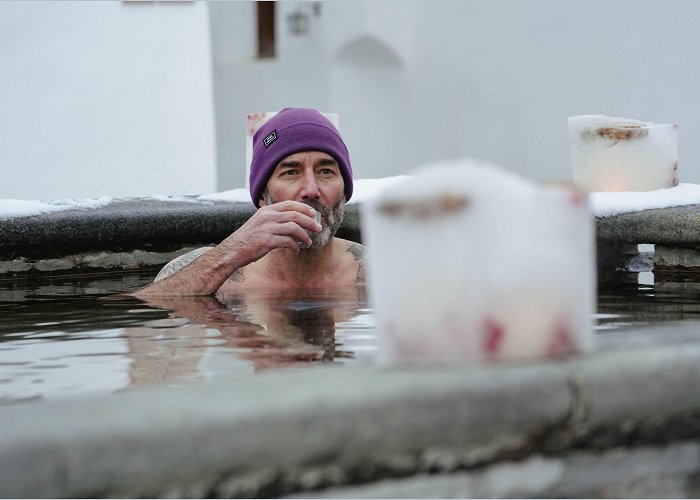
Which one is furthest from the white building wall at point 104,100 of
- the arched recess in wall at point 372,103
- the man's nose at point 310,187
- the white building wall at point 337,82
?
the man's nose at point 310,187

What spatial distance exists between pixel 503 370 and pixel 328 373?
234mm

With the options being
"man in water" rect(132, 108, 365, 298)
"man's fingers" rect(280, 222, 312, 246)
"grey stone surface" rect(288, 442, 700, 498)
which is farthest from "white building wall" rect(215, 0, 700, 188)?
"grey stone surface" rect(288, 442, 700, 498)

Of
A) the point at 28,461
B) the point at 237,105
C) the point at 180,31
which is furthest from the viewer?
the point at 237,105

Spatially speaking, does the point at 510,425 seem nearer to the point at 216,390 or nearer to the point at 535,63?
the point at 216,390

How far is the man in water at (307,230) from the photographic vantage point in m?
4.77

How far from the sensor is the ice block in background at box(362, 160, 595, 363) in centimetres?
175

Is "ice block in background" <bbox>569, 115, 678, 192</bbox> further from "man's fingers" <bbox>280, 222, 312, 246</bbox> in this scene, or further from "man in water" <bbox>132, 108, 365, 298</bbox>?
"man's fingers" <bbox>280, 222, 312, 246</bbox>

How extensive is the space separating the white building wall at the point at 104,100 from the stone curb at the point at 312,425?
10.1m

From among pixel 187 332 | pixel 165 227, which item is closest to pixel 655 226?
pixel 165 227

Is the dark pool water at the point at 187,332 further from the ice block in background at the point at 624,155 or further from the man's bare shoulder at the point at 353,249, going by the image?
the ice block in background at the point at 624,155

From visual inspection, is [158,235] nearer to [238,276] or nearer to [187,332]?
[238,276]

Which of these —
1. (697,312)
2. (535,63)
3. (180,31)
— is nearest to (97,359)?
(697,312)

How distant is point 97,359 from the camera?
116 inches

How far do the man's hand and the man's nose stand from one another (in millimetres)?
294
